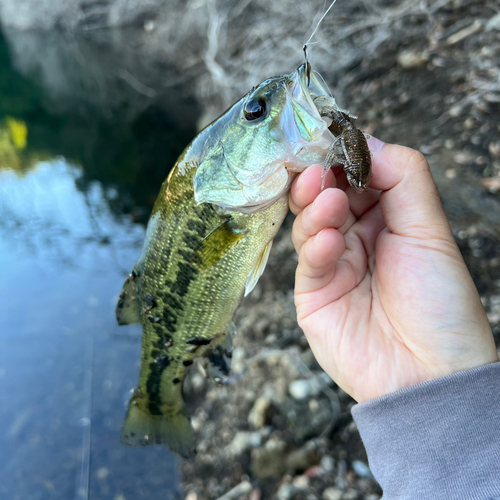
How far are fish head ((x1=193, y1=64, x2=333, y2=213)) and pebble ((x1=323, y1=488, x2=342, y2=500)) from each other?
2171 mm

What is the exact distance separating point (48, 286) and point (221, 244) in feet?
16.1

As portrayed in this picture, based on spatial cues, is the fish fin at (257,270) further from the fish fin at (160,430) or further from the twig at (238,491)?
the twig at (238,491)

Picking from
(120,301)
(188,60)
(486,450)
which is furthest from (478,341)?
(188,60)

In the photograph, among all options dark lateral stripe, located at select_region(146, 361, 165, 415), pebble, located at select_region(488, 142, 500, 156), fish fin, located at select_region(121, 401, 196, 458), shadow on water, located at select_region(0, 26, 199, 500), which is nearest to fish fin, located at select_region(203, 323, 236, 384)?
dark lateral stripe, located at select_region(146, 361, 165, 415)

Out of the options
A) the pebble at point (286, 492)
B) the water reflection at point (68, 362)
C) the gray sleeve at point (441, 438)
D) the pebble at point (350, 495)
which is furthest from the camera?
the water reflection at point (68, 362)

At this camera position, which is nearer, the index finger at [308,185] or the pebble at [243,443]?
the index finger at [308,185]

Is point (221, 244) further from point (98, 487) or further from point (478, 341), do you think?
point (98, 487)

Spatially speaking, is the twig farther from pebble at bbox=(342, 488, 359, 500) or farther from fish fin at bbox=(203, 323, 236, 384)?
fish fin at bbox=(203, 323, 236, 384)

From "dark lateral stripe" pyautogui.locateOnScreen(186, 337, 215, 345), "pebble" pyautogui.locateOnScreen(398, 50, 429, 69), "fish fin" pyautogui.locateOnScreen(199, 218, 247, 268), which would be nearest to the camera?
"fish fin" pyautogui.locateOnScreen(199, 218, 247, 268)

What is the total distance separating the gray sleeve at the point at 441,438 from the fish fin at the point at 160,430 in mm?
1263

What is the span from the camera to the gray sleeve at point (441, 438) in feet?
4.11

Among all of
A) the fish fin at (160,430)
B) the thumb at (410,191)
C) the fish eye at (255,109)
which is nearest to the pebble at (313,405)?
the fish fin at (160,430)

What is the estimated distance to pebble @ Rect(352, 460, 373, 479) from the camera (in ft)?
8.50

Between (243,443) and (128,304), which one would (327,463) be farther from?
(128,304)
